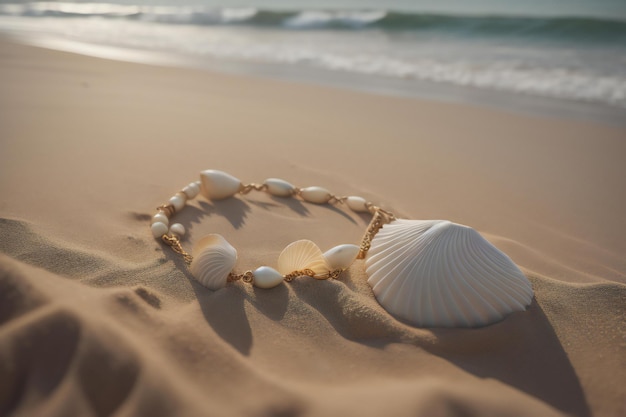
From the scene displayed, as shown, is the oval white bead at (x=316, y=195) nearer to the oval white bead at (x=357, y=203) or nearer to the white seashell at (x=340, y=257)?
the oval white bead at (x=357, y=203)

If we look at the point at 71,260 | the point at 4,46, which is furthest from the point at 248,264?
the point at 4,46

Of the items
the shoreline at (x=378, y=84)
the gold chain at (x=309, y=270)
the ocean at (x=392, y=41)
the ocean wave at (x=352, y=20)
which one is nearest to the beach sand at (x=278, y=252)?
the gold chain at (x=309, y=270)

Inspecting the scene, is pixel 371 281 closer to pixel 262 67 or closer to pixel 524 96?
pixel 524 96

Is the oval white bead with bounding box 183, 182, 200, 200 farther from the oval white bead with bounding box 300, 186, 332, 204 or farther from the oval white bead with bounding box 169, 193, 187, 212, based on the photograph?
the oval white bead with bounding box 300, 186, 332, 204

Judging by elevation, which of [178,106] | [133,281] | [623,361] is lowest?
[623,361]

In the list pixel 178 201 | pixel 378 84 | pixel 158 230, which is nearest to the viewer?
pixel 158 230

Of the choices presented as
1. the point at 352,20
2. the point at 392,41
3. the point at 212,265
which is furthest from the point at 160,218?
the point at 352,20

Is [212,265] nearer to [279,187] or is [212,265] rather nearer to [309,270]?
[309,270]
